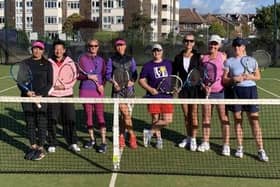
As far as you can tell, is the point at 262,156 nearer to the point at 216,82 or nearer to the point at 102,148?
the point at 216,82

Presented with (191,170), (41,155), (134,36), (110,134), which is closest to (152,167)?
(191,170)

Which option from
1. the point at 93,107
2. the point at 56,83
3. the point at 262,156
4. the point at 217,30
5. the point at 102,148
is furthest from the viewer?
the point at 217,30

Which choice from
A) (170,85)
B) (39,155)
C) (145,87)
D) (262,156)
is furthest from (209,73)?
(39,155)

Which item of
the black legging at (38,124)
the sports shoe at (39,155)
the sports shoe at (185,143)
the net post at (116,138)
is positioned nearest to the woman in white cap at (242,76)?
the sports shoe at (185,143)

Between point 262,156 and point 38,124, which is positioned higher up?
point 38,124

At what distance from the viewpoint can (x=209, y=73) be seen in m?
8.17

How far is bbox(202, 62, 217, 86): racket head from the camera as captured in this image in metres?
8.16

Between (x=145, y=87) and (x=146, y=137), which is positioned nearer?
(x=145, y=87)

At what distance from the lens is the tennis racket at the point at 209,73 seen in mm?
8156

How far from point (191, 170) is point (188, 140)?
154 centimetres

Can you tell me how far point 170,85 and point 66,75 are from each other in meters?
1.55

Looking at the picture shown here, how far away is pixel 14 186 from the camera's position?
21.6 feet

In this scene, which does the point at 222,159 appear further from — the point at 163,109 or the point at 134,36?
the point at 134,36

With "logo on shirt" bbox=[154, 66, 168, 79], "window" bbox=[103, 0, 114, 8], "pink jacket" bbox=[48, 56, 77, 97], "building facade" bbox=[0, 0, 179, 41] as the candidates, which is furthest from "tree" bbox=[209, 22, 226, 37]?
"pink jacket" bbox=[48, 56, 77, 97]
